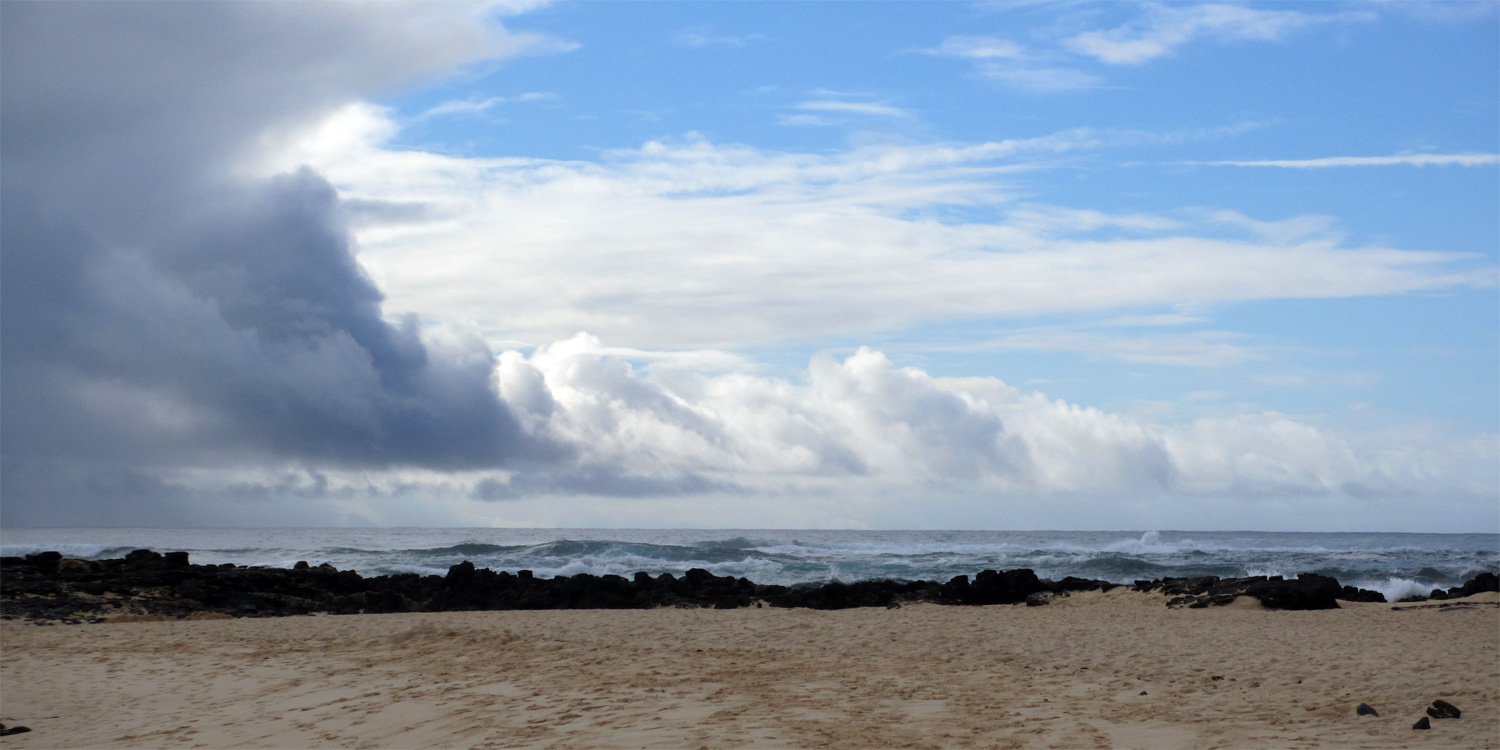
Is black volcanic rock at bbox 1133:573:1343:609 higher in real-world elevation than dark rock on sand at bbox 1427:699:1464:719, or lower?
lower

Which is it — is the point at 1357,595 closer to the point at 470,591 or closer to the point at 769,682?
the point at 769,682

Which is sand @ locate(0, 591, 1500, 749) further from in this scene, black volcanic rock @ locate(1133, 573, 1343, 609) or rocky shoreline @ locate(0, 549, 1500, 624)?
rocky shoreline @ locate(0, 549, 1500, 624)

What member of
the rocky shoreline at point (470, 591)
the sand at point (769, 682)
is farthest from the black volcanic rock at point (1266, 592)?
the sand at point (769, 682)

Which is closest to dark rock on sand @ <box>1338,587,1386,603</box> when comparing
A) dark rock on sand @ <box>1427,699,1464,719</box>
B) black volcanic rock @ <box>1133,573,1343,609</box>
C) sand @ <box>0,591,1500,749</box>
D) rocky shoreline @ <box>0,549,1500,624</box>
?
rocky shoreline @ <box>0,549,1500,624</box>

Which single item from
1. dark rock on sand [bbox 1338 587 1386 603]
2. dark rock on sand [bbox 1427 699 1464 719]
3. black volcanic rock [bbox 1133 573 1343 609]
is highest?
dark rock on sand [bbox 1427 699 1464 719]

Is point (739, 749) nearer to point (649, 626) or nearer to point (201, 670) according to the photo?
point (201, 670)

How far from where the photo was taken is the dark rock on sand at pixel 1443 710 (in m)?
8.09

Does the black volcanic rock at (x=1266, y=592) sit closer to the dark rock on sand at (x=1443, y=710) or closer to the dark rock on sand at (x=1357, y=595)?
the dark rock on sand at (x=1357, y=595)

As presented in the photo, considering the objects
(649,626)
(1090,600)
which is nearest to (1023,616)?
(1090,600)

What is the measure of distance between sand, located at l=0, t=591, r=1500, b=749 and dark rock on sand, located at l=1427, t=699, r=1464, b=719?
0.44ft

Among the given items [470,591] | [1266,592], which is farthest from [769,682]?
[470,591]

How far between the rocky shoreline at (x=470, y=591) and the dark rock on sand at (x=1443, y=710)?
1118cm

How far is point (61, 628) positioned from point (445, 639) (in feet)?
25.9

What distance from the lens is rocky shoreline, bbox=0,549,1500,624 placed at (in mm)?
19422
